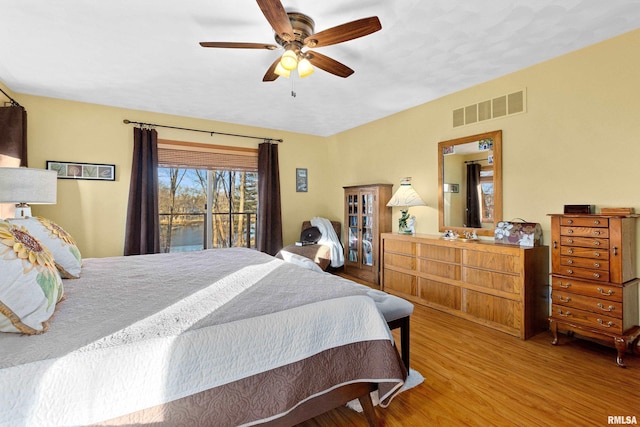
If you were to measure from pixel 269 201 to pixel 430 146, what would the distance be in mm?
2592

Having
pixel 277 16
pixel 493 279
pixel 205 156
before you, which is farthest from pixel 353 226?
pixel 277 16

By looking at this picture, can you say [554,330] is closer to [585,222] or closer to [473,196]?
[585,222]

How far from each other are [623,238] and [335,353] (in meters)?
2.35

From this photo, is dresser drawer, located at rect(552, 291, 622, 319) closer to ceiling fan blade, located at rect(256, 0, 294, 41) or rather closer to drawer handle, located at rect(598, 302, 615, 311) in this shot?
drawer handle, located at rect(598, 302, 615, 311)

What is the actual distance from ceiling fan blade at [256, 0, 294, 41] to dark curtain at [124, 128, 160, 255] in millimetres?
2958

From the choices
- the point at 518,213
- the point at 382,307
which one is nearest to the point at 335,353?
the point at 382,307

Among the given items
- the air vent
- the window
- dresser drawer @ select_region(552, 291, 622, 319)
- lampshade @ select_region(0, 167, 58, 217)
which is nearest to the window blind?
the window

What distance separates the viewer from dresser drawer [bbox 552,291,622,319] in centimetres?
218

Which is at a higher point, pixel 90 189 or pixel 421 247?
pixel 90 189

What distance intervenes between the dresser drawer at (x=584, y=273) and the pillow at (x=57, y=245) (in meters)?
3.58

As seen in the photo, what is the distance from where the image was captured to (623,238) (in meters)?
2.18

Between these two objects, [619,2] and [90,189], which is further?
[90,189]

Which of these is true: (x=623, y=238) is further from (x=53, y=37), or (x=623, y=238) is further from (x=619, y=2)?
(x=53, y=37)

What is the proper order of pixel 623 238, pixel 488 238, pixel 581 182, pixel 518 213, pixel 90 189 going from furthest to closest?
pixel 90 189 < pixel 488 238 < pixel 518 213 < pixel 581 182 < pixel 623 238
